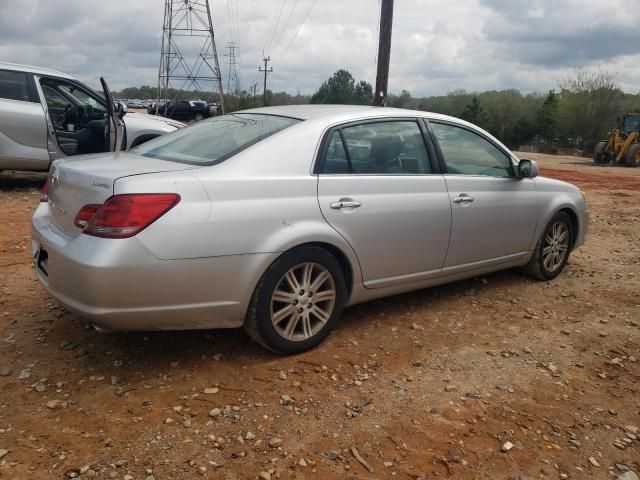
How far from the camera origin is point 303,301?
341 cm

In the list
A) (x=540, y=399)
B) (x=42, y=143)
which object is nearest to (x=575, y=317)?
(x=540, y=399)

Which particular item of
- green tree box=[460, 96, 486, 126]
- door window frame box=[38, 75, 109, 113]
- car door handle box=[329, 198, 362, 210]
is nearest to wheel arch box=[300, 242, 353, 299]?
car door handle box=[329, 198, 362, 210]

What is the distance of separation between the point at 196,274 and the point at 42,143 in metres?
6.02

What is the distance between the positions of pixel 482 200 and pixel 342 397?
2066mm

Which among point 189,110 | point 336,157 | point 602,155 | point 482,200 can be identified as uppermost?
point 189,110

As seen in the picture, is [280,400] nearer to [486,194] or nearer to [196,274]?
[196,274]

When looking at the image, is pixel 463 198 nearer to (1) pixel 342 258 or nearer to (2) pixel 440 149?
(2) pixel 440 149

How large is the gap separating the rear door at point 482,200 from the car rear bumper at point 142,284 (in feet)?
5.65

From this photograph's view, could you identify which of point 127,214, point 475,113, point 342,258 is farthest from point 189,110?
point 127,214

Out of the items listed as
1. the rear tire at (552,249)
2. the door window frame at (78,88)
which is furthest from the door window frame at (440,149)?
the door window frame at (78,88)

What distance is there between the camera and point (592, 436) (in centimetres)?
283

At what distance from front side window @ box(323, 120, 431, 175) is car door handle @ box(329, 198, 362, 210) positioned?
205mm

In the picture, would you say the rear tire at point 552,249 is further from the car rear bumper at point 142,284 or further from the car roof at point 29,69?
the car roof at point 29,69

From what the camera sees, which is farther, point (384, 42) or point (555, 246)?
point (384, 42)
